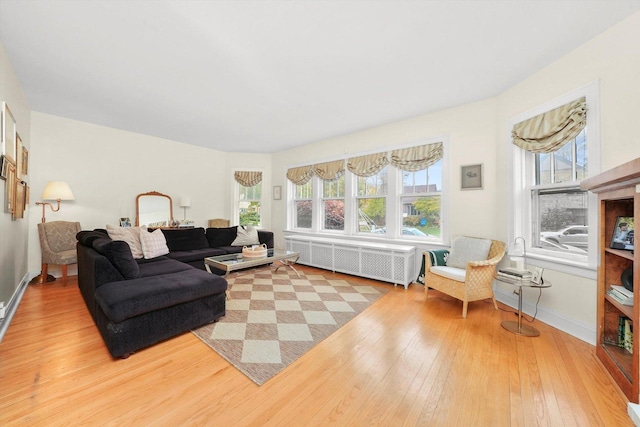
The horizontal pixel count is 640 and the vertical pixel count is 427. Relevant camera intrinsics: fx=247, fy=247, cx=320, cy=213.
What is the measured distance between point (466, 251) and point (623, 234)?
1490 millimetres

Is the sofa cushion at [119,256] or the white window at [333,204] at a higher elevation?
the white window at [333,204]

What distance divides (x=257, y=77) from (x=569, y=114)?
3.14 m

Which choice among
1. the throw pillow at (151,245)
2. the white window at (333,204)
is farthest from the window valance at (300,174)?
the throw pillow at (151,245)

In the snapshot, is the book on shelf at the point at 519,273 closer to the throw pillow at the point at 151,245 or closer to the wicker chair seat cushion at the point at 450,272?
the wicker chair seat cushion at the point at 450,272

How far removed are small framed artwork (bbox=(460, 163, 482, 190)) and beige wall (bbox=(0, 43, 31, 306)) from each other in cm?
514

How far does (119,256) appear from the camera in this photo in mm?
2416

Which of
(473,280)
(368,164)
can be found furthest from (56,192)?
(473,280)

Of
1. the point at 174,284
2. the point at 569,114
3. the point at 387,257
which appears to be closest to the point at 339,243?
the point at 387,257

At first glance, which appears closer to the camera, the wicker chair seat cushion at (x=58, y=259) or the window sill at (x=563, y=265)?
the window sill at (x=563, y=265)

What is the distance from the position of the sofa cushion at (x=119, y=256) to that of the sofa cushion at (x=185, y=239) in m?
1.72

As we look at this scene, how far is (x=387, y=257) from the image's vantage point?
151 inches

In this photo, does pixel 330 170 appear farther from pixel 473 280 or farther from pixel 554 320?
pixel 554 320

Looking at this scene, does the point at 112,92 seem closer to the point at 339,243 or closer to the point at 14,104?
the point at 14,104

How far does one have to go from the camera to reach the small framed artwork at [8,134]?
89.7 inches
